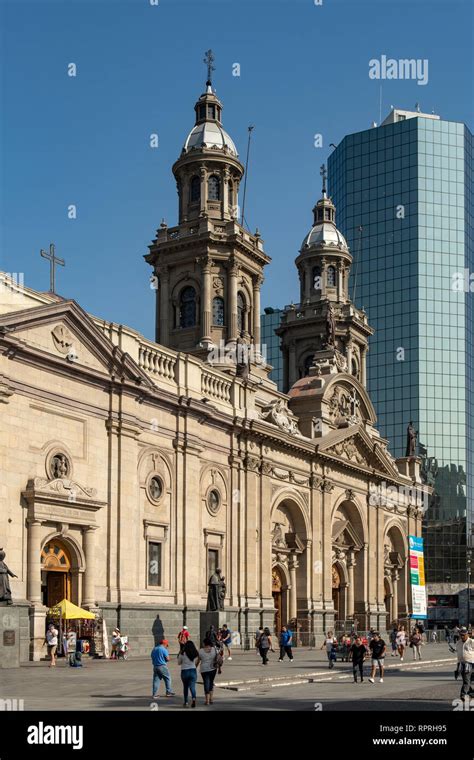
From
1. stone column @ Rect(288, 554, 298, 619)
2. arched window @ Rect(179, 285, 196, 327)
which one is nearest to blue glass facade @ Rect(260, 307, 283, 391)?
arched window @ Rect(179, 285, 196, 327)

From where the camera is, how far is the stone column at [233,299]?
69250 millimetres

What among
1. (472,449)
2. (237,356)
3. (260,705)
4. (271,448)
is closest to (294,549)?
(271,448)

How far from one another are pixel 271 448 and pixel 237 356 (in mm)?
11245

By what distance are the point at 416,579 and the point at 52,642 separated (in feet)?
164

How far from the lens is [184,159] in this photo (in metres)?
71.2

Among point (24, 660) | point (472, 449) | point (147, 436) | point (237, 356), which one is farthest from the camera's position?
point (472, 449)

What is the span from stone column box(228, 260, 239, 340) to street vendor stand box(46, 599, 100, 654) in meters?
31.1

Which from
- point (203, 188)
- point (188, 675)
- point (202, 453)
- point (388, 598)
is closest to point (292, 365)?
point (388, 598)

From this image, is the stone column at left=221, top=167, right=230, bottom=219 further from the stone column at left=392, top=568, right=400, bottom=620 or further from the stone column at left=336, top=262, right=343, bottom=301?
the stone column at left=392, top=568, right=400, bottom=620

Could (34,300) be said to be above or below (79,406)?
above

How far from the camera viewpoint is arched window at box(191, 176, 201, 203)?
234 feet

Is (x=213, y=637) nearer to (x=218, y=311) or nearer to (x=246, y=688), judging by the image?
(x=246, y=688)

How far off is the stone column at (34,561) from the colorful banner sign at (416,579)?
4612 cm

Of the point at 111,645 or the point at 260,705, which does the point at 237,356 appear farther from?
the point at 260,705
